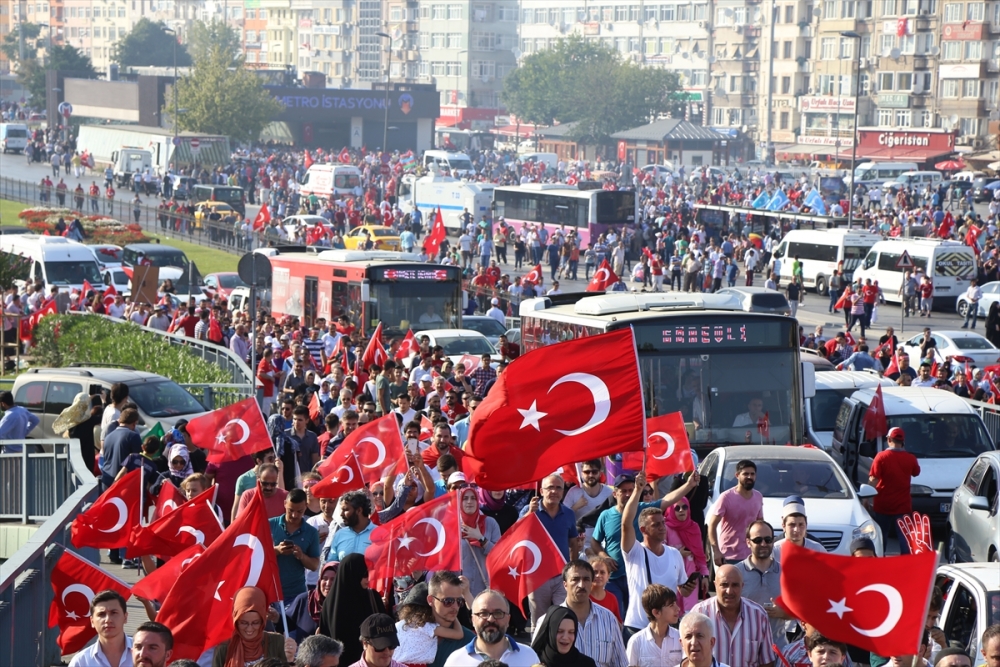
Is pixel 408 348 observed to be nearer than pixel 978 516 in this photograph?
No

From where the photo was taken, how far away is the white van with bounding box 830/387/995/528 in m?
16.6

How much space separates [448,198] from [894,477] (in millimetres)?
47094

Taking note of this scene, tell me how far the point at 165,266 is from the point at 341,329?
51.6ft

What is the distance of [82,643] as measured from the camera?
31.4 feet

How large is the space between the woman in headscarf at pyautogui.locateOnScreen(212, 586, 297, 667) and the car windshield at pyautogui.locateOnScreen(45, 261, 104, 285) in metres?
30.1

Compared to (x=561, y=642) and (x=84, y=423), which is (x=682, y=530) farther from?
(x=84, y=423)

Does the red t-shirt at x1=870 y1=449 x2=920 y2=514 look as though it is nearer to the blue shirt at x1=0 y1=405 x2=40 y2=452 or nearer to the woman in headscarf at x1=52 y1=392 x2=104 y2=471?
the woman in headscarf at x1=52 y1=392 x2=104 y2=471

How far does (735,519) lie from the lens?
11227 mm

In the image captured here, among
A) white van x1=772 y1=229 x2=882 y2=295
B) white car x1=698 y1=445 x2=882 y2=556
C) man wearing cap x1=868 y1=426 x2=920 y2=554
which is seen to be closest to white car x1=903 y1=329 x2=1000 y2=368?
white van x1=772 y1=229 x2=882 y2=295

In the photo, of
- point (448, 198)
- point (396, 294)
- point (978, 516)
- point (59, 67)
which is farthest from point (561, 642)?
point (59, 67)

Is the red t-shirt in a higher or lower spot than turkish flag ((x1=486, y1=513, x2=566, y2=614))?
lower

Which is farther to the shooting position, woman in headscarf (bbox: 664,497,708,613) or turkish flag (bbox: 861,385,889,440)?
turkish flag (bbox: 861,385,889,440)

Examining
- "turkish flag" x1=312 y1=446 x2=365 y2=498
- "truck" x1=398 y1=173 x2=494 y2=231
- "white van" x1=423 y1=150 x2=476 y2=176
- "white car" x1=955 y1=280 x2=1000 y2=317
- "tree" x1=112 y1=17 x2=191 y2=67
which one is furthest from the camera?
"tree" x1=112 y1=17 x2=191 y2=67

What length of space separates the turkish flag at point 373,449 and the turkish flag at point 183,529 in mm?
2363
